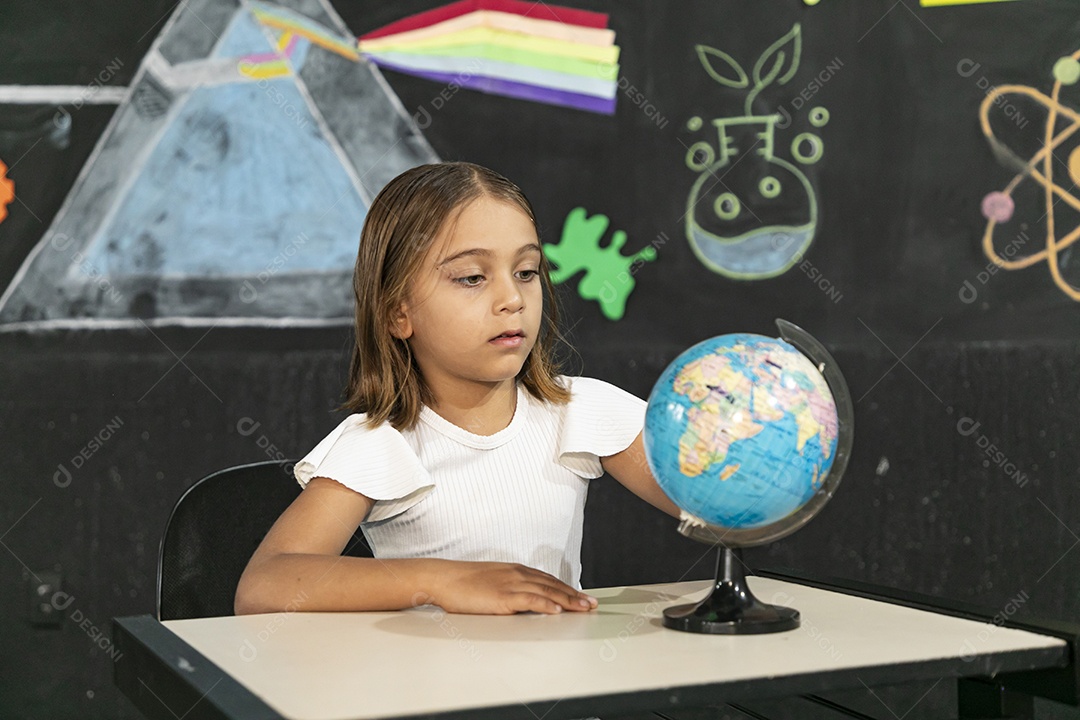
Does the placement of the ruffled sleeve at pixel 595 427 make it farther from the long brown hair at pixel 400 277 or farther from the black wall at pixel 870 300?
the black wall at pixel 870 300

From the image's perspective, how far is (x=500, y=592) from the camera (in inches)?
52.7

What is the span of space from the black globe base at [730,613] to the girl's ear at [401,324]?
678 mm

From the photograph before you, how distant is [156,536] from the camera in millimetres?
2947

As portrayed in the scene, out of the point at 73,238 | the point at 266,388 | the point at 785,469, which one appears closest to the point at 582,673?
the point at 785,469

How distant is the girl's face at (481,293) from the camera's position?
1647 millimetres

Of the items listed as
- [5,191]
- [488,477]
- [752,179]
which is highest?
[752,179]

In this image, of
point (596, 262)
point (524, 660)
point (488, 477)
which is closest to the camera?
point (524, 660)

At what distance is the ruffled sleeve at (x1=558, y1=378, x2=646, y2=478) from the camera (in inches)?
69.1

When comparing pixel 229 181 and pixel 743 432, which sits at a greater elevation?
pixel 229 181

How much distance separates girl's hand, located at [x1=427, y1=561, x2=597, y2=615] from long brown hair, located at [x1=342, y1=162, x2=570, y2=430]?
1.24ft

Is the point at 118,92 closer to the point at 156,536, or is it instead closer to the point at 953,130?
the point at 156,536

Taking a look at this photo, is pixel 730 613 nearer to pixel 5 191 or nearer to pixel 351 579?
pixel 351 579

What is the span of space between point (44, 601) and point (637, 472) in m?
1.82

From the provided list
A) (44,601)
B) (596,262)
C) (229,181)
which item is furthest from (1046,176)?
(44,601)
